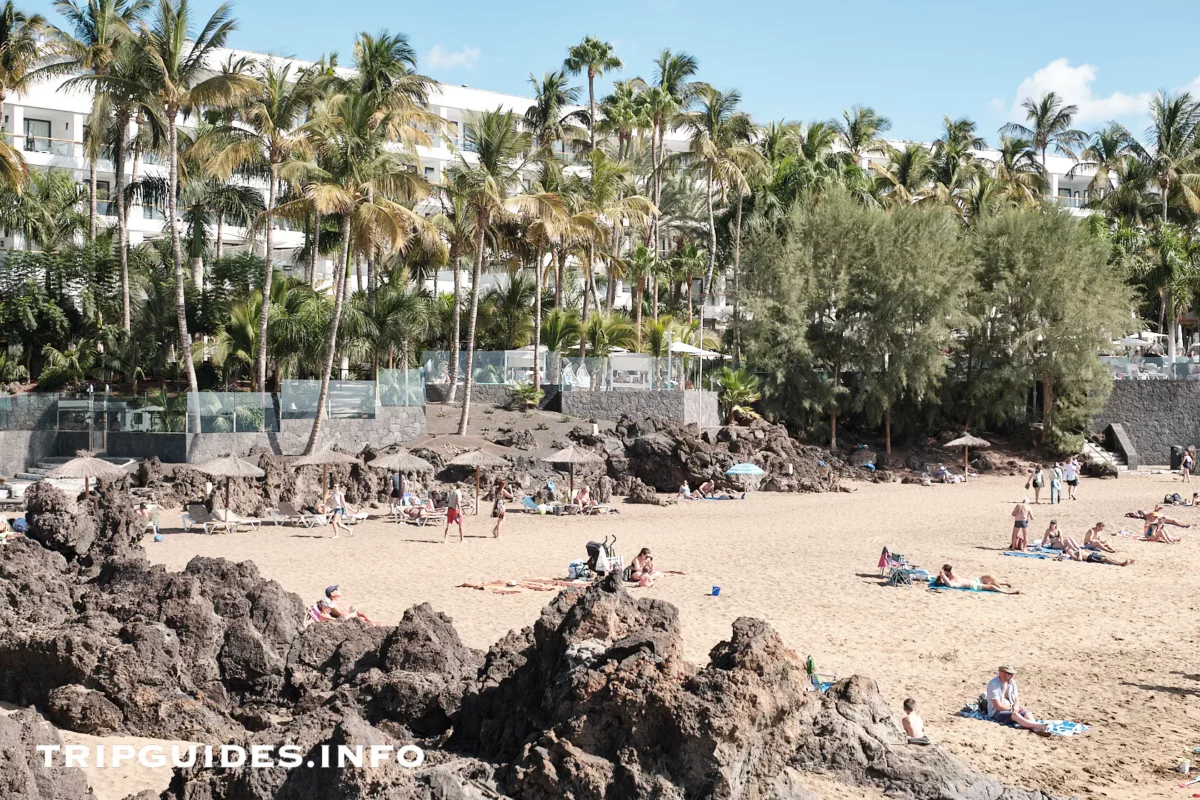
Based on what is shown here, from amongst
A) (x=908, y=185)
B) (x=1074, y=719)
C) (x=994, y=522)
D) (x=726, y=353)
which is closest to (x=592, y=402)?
(x=726, y=353)

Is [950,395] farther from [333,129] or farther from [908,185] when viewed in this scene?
[333,129]

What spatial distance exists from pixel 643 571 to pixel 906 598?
13.5 ft

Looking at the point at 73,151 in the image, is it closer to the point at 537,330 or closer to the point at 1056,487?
the point at 537,330

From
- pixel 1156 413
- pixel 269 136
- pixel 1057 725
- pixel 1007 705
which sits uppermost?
pixel 269 136

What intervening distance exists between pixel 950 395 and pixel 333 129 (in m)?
25.7

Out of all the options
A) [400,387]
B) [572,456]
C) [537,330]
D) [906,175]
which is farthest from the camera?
[906,175]

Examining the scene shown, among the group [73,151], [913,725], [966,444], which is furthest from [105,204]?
[913,725]

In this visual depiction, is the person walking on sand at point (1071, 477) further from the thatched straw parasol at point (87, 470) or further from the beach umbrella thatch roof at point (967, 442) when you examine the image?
the thatched straw parasol at point (87, 470)

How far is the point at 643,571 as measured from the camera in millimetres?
18078

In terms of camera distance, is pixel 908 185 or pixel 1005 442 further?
pixel 908 185

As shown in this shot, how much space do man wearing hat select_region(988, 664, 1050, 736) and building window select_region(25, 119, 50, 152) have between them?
45620 mm

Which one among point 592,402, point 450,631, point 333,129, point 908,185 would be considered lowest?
point 450,631

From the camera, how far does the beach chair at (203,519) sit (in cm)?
2320

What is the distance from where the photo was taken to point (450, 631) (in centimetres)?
1112
